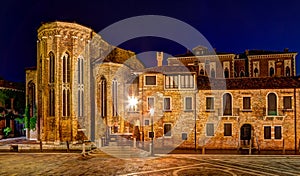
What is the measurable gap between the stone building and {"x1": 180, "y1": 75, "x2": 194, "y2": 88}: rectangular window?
0.09 meters

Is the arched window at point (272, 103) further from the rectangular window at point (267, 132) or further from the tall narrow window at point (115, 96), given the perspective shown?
the tall narrow window at point (115, 96)

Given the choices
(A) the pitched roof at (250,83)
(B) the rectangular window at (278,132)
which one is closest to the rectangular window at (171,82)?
(A) the pitched roof at (250,83)

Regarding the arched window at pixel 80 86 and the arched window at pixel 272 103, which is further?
the arched window at pixel 80 86

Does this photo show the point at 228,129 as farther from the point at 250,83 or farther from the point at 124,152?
the point at 124,152

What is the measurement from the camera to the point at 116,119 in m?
33.3

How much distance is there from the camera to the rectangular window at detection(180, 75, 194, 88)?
2897 centimetres

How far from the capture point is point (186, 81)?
2909 cm

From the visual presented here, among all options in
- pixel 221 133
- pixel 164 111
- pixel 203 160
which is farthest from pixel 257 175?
pixel 164 111

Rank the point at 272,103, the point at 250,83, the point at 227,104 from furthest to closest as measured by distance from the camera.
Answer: the point at 250,83
the point at 227,104
the point at 272,103

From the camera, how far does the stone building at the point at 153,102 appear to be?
2781 centimetres

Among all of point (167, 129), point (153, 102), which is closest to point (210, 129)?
point (167, 129)

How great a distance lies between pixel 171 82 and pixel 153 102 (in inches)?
99.9

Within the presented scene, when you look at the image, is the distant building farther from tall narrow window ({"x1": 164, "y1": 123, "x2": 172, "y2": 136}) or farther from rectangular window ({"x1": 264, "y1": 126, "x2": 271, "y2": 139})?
rectangular window ({"x1": 264, "y1": 126, "x2": 271, "y2": 139})

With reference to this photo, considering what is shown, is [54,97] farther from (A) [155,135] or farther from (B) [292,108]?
(B) [292,108]
